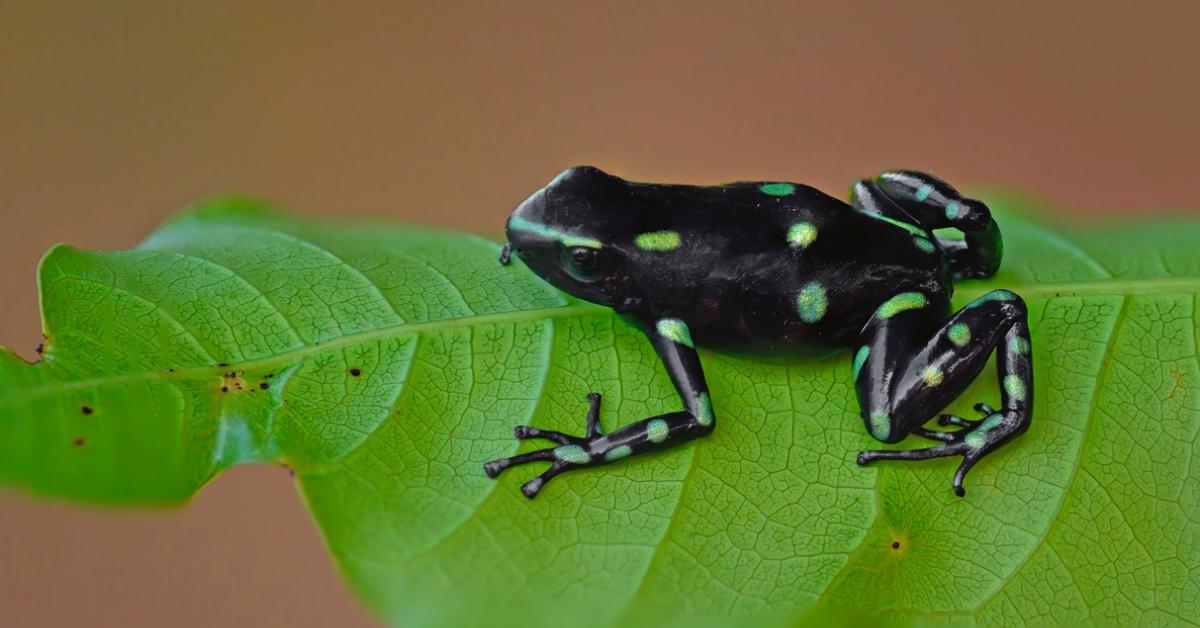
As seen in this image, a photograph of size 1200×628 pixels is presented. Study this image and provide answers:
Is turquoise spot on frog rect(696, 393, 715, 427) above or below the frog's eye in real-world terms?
below

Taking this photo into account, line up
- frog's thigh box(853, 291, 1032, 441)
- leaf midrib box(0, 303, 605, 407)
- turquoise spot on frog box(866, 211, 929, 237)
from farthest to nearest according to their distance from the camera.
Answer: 1. turquoise spot on frog box(866, 211, 929, 237)
2. frog's thigh box(853, 291, 1032, 441)
3. leaf midrib box(0, 303, 605, 407)

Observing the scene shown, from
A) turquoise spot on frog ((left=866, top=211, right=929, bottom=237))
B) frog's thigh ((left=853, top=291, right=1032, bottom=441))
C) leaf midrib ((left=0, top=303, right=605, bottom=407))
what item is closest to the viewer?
leaf midrib ((left=0, top=303, right=605, bottom=407))

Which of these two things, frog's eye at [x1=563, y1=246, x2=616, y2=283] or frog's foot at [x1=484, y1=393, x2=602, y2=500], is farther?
frog's eye at [x1=563, y1=246, x2=616, y2=283]

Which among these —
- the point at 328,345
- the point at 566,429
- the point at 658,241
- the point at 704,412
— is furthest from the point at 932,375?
the point at 328,345

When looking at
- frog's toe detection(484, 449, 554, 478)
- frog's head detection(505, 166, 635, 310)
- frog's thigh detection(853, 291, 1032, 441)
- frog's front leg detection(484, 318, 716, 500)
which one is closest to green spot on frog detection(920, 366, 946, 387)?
frog's thigh detection(853, 291, 1032, 441)

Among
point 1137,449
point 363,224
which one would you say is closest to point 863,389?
point 1137,449

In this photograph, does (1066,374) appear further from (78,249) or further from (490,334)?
(78,249)

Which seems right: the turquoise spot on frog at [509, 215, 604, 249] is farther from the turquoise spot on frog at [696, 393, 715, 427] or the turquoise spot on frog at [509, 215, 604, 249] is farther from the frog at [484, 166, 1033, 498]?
the turquoise spot on frog at [696, 393, 715, 427]

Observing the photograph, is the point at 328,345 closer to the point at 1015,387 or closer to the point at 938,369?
the point at 938,369

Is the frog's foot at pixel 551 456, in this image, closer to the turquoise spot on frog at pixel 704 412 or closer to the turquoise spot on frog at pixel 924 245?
the turquoise spot on frog at pixel 704 412
